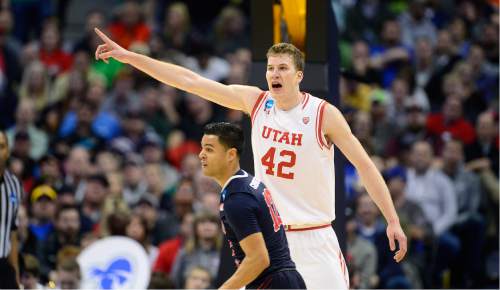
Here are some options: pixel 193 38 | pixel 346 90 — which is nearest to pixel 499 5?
pixel 346 90

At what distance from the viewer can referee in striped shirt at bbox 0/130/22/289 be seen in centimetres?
1055

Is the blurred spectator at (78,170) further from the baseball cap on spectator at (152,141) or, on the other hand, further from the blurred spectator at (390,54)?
the blurred spectator at (390,54)

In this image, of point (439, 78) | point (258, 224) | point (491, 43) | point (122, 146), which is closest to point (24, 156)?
point (122, 146)

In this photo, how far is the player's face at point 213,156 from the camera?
23.9 ft

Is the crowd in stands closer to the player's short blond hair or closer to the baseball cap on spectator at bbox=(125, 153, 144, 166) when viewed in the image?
the baseball cap on spectator at bbox=(125, 153, 144, 166)

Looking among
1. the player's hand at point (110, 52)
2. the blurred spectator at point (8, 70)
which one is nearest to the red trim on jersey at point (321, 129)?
the player's hand at point (110, 52)

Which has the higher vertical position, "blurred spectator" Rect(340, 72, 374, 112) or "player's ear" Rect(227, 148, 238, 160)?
"blurred spectator" Rect(340, 72, 374, 112)

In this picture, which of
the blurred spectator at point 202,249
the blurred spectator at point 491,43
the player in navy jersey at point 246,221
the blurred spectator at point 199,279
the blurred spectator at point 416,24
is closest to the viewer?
the player in navy jersey at point 246,221

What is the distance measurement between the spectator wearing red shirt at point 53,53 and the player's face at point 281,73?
9617 mm

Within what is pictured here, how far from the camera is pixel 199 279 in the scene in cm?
1235

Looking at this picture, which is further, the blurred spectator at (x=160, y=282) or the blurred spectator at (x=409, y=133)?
the blurred spectator at (x=409, y=133)

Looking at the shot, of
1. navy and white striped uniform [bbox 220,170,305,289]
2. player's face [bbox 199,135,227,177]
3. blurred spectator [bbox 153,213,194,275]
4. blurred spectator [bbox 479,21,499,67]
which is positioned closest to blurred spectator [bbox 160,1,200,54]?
blurred spectator [bbox 479,21,499,67]

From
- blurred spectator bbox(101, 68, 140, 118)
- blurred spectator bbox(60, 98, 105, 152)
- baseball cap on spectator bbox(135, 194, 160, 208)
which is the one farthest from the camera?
blurred spectator bbox(101, 68, 140, 118)

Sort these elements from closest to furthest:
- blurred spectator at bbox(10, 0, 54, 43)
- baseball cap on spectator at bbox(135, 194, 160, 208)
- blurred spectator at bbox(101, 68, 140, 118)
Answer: baseball cap on spectator at bbox(135, 194, 160, 208), blurred spectator at bbox(101, 68, 140, 118), blurred spectator at bbox(10, 0, 54, 43)
